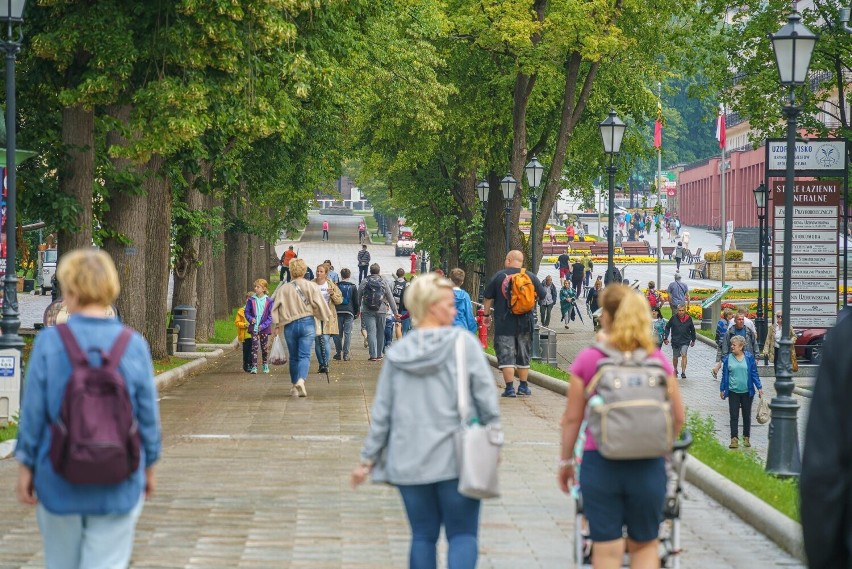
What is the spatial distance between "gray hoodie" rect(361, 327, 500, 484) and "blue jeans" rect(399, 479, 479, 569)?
0.07m

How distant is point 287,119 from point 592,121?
16.7 metres

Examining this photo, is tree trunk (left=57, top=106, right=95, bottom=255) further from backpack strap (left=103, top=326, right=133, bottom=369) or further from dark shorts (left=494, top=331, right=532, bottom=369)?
backpack strap (left=103, top=326, right=133, bottom=369)

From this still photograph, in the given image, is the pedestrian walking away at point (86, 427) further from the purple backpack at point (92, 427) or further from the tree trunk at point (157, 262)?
the tree trunk at point (157, 262)

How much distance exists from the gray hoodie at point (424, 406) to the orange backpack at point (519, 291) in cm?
1124

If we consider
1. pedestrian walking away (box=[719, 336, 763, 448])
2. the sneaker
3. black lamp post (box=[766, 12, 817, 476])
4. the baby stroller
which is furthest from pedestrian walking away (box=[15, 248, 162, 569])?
pedestrian walking away (box=[719, 336, 763, 448])

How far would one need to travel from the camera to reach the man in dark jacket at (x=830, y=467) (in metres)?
4.12

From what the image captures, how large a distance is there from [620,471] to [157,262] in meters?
21.0

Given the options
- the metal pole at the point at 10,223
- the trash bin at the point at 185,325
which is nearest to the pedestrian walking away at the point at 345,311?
the trash bin at the point at 185,325

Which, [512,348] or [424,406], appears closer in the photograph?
[424,406]

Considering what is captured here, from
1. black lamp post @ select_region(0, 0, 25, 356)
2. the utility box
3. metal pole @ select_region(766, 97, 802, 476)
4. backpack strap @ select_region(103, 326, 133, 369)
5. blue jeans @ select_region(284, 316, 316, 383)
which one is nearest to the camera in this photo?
backpack strap @ select_region(103, 326, 133, 369)

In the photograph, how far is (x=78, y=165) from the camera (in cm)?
2161

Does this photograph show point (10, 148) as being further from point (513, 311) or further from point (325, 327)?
point (325, 327)

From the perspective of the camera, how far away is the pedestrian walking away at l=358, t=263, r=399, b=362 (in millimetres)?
27906

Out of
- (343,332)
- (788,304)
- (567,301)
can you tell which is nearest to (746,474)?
(788,304)
